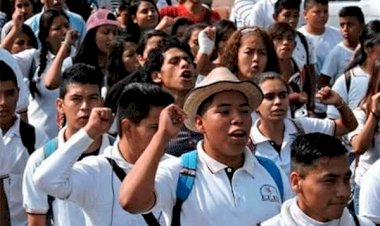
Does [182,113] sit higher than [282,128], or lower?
higher

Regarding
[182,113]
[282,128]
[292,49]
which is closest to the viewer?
[182,113]

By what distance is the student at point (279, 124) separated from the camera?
738cm

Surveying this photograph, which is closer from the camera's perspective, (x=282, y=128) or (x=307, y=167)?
(x=307, y=167)

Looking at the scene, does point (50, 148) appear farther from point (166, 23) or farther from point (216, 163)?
point (166, 23)

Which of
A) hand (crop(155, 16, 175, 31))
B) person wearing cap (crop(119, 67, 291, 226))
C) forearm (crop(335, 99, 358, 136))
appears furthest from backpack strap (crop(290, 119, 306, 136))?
hand (crop(155, 16, 175, 31))

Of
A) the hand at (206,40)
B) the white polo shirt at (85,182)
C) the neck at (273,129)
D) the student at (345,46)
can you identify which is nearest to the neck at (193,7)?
the student at (345,46)

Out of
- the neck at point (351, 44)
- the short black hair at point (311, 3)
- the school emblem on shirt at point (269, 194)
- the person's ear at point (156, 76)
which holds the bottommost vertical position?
the neck at point (351, 44)

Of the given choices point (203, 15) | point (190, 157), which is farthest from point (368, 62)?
point (190, 157)

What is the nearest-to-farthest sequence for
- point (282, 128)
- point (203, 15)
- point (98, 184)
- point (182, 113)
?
1. point (182, 113)
2. point (98, 184)
3. point (282, 128)
4. point (203, 15)

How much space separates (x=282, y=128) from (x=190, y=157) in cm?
199

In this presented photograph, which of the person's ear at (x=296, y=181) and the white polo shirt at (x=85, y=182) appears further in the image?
the white polo shirt at (x=85, y=182)

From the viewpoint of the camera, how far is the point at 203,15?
12477 mm

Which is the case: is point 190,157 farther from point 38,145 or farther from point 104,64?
point 104,64

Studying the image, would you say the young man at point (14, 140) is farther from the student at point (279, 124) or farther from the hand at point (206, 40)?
the hand at point (206, 40)
